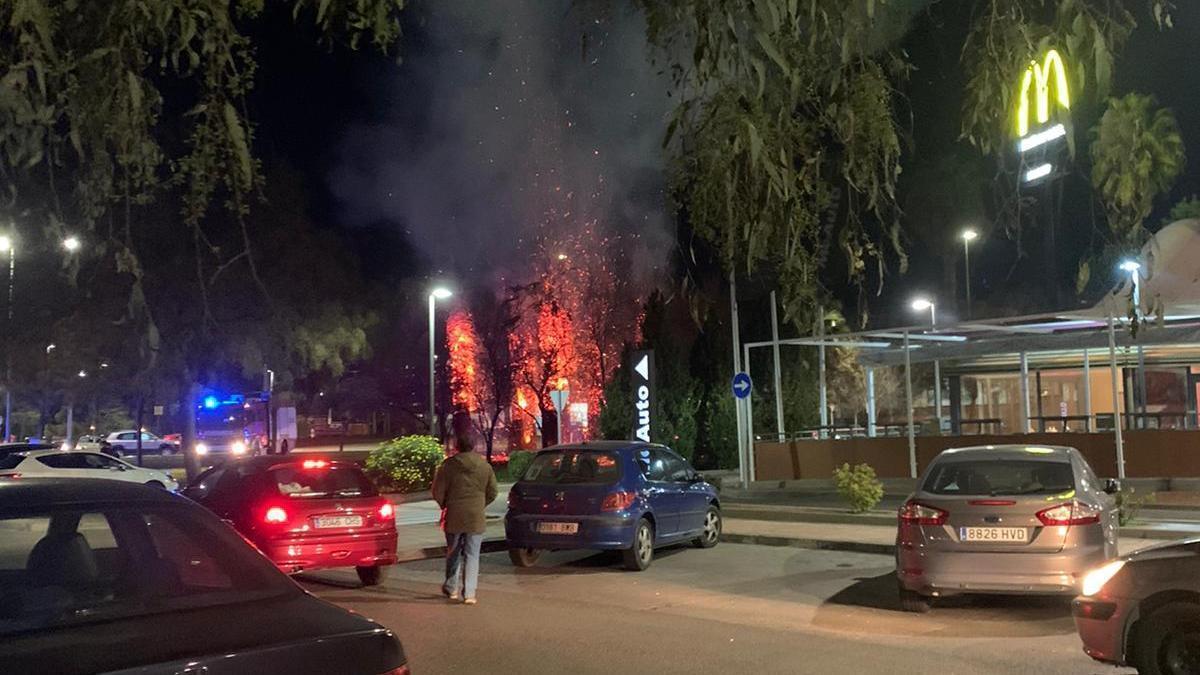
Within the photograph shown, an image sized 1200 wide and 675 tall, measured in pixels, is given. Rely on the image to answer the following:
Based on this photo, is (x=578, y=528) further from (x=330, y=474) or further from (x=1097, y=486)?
(x=1097, y=486)

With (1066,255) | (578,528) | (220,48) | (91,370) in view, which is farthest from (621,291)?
(220,48)

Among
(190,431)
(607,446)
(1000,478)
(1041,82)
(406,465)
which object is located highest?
(1041,82)

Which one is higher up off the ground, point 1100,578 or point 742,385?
point 742,385

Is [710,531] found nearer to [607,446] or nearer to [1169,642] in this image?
[607,446]

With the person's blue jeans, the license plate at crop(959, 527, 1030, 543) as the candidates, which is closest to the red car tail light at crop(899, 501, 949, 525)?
the license plate at crop(959, 527, 1030, 543)

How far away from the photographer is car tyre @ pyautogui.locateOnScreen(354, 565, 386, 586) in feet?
39.8

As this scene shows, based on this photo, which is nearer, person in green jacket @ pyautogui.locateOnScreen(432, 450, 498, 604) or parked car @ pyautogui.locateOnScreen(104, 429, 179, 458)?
person in green jacket @ pyautogui.locateOnScreen(432, 450, 498, 604)

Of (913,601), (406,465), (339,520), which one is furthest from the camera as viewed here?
(406,465)

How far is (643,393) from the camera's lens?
78.2 feet

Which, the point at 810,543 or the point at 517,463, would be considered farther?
the point at 517,463

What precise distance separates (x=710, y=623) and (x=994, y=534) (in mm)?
2661

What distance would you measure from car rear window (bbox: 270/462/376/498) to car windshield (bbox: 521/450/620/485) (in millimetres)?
2282

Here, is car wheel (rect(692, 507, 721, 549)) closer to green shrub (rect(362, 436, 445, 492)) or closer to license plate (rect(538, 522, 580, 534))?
license plate (rect(538, 522, 580, 534))

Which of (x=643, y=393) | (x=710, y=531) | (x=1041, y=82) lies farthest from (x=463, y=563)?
(x=643, y=393)
